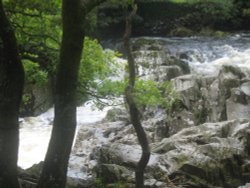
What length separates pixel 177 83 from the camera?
595 inches

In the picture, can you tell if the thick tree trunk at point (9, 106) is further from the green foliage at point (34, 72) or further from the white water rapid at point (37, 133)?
the white water rapid at point (37, 133)

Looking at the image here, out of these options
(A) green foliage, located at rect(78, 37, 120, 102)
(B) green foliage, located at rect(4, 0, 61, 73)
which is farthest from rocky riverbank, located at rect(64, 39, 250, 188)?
(B) green foliage, located at rect(4, 0, 61, 73)

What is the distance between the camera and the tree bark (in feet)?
21.1

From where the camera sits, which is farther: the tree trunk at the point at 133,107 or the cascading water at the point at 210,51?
the cascading water at the point at 210,51

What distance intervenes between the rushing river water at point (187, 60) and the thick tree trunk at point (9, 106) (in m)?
6.68

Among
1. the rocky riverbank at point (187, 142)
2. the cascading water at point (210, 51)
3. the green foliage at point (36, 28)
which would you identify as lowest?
the rocky riverbank at point (187, 142)

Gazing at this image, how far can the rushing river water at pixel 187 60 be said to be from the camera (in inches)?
595

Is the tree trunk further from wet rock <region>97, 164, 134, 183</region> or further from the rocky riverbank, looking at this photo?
wet rock <region>97, 164, 134, 183</region>

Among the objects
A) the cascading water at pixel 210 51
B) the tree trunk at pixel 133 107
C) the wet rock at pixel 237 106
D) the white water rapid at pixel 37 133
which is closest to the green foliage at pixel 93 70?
the tree trunk at pixel 133 107

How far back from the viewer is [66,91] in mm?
6848

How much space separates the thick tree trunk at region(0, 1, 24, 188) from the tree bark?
22.1 inches

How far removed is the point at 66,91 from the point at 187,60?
1815 centimetres

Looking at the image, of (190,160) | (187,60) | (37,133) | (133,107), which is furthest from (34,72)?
(187,60)

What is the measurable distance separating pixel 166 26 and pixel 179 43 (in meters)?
6.29
